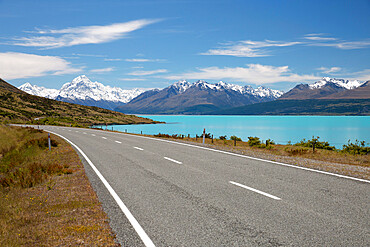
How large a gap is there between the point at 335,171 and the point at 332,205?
4387mm

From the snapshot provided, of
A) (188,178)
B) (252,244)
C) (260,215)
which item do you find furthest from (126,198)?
(252,244)

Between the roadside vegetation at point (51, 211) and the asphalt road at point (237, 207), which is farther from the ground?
the asphalt road at point (237, 207)

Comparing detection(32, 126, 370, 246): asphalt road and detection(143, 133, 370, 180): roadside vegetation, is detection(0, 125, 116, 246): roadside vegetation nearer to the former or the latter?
detection(32, 126, 370, 246): asphalt road

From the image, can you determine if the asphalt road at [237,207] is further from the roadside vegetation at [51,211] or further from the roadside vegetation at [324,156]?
the roadside vegetation at [324,156]

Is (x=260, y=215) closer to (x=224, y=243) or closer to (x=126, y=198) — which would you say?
(x=224, y=243)

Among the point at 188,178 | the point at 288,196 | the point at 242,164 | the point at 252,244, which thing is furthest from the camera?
the point at 242,164

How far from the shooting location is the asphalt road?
182 inches

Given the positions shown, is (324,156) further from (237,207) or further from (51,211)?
(51,211)

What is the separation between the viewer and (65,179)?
32.4 ft

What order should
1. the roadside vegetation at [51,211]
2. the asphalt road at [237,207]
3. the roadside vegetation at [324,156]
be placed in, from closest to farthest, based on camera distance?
1. the asphalt road at [237,207]
2. the roadside vegetation at [51,211]
3. the roadside vegetation at [324,156]

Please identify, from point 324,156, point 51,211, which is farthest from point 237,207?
point 324,156

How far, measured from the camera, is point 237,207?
6.10m

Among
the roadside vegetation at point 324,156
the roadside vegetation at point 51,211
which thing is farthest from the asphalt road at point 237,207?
the roadside vegetation at point 324,156

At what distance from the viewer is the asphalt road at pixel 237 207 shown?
4617 mm
